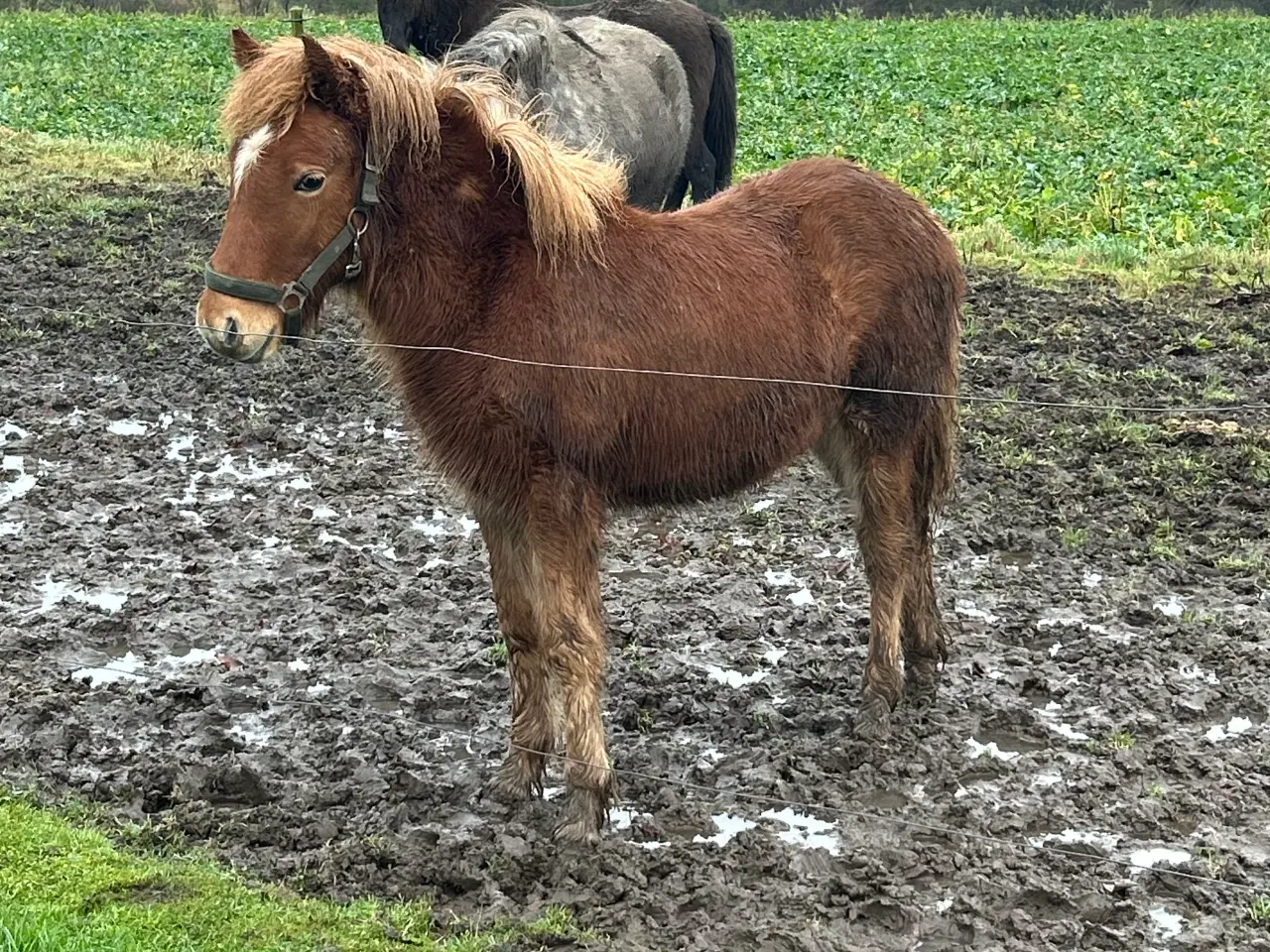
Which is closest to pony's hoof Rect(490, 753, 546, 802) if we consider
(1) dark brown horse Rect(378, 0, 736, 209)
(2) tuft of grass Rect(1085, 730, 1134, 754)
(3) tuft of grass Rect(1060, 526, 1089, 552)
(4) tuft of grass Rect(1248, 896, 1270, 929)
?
(2) tuft of grass Rect(1085, 730, 1134, 754)

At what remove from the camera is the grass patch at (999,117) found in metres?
11.3

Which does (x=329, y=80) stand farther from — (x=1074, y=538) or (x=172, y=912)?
(x=1074, y=538)

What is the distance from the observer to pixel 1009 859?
151 inches

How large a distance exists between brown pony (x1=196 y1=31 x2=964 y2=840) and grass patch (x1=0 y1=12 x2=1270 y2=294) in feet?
20.3

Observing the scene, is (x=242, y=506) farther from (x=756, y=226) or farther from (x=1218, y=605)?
(x=1218, y=605)

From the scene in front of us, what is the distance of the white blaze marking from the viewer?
3604mm

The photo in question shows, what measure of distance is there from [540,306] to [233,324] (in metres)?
0.85

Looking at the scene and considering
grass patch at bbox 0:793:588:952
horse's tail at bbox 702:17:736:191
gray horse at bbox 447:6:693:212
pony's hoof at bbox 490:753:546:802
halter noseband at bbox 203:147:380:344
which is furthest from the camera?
horse's tail at bbox 702:17:736:191

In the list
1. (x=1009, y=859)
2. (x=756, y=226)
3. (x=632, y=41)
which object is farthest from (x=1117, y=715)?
(x=632, y=41)

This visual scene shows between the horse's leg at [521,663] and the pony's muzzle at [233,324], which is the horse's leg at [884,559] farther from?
the pony's muzzle at [233,324]

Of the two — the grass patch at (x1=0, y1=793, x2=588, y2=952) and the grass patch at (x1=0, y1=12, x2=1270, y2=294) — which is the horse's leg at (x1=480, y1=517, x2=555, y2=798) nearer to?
the grass patch at (x1=0, y1=793, x2=588, y2=952)

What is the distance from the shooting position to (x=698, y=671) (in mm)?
5141

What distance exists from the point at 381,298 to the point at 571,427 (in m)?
0.68

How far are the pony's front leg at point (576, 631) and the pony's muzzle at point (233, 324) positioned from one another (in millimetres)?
889
